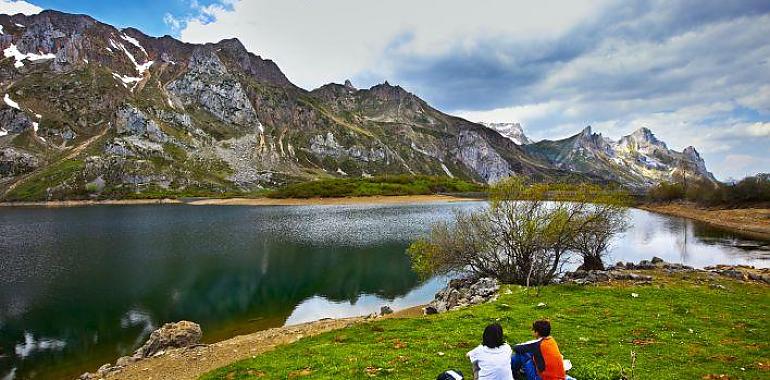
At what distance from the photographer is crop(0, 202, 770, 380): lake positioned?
121 ft

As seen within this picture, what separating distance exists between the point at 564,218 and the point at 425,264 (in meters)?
14.1

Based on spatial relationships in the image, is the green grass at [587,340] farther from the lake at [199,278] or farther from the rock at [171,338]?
the lake at [199,278]

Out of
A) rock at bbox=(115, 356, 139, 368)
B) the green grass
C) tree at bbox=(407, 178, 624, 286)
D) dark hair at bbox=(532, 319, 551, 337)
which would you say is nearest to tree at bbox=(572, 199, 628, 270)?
tree at bbox=(407, 178, 624, 286)

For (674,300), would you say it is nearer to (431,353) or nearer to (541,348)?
(431,353)

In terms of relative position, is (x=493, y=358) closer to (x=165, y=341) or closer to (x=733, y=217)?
(x=165, y=341)

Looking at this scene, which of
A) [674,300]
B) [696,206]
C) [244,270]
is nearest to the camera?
[674,300]

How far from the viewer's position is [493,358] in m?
11.5

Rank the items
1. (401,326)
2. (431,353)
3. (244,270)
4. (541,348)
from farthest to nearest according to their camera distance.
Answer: (244,270), (401,326), (431,353), (541,348)

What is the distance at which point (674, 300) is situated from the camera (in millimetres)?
27875

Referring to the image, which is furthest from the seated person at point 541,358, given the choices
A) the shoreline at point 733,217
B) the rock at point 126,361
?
the shoreline at point 733,217

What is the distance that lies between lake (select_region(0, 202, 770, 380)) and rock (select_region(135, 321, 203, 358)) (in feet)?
13.6

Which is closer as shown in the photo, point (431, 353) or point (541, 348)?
point (541, 348)

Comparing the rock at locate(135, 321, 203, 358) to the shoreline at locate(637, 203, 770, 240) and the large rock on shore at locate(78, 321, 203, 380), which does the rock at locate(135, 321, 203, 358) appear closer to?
the large rock on shore at locate(78, 321, 203, 380)

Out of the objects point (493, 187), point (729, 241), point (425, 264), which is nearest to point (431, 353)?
point (425, 264)
